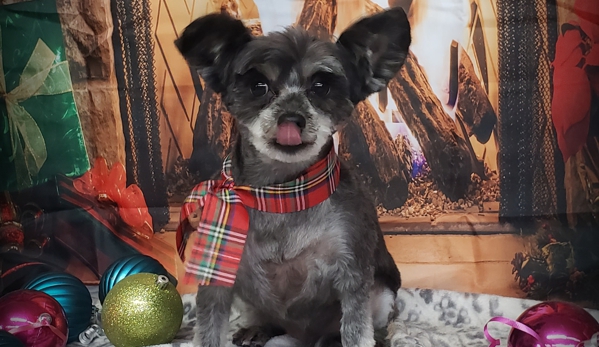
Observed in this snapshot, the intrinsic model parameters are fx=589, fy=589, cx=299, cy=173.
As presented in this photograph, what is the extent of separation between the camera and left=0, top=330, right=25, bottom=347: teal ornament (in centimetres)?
132

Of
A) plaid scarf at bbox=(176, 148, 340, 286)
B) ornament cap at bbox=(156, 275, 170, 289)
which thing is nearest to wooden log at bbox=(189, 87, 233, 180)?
ornament cap at bbox=(156, 275, 170, 289)

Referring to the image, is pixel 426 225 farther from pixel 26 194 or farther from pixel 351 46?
pixel 26 194

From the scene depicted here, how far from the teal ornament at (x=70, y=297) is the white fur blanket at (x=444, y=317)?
6cm

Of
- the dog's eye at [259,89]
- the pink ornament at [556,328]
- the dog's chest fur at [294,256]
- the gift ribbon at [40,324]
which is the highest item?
the dog's eye at [259,89]

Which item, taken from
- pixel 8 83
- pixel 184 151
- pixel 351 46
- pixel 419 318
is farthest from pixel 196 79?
pixel 419 318

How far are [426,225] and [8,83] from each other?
5.10ft

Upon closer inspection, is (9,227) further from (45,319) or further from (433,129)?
(433,129)

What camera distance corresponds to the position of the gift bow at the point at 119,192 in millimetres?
2137

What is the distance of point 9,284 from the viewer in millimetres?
1869

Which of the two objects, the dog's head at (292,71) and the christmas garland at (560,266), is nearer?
the dog's head at (292,71)

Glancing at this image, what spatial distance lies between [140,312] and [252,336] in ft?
1.00

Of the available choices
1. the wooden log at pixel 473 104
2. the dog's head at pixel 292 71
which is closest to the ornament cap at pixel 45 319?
the dog's head at pixel 292 71

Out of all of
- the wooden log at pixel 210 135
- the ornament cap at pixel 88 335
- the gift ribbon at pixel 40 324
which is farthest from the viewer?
the wooden log at pixel 210 135

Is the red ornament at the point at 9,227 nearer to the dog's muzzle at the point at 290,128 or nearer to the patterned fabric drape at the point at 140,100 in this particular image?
the patterned fabric drape at the point at 140,100
